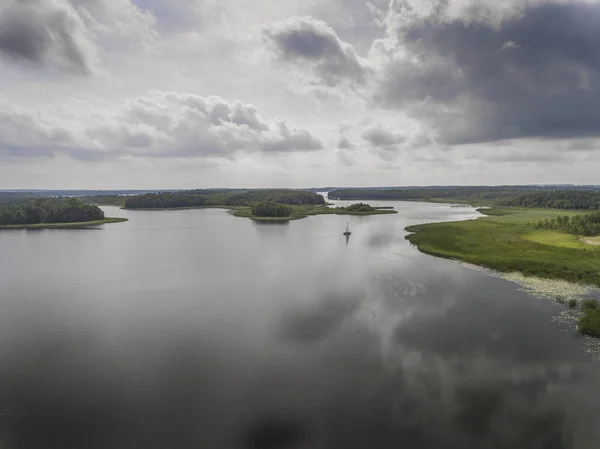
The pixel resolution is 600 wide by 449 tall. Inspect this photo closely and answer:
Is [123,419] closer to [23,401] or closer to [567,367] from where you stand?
[23,401]

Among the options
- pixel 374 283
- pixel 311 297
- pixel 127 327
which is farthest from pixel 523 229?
pixel 127 327

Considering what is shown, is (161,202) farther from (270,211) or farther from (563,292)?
(563,292)

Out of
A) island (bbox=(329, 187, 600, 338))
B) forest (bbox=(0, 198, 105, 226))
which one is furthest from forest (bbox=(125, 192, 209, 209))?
island (bbox=(329, 187, 600, 338))

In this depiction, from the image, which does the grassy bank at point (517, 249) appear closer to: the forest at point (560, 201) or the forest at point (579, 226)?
the forest at point (579, 226)

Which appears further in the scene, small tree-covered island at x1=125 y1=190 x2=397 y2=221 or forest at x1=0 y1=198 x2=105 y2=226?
small tree-covered island at x1=125 y1=190 x2=397 y2=221

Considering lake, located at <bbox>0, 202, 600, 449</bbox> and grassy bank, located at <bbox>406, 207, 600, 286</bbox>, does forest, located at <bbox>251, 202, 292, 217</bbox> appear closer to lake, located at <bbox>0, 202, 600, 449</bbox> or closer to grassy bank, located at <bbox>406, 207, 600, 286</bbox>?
grassy bank, located at <bbox>406, 207, 600, 286</bbox>

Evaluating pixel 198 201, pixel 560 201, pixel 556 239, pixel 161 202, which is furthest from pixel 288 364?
pixel 198 201
